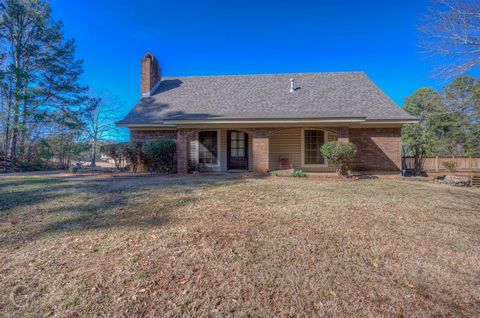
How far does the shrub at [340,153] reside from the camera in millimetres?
8852

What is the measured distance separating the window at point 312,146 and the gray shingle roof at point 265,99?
1278 millimetres

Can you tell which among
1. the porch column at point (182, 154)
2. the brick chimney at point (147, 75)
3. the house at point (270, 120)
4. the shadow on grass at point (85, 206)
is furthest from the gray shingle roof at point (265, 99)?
the shadow on grass at point (85, 206)

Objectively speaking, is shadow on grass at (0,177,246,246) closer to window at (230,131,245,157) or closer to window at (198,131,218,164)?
window at (198,131,218,164)

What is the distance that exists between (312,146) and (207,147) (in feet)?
18.0

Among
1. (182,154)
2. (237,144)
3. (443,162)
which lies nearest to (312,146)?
(237,144)

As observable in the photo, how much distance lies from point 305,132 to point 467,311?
32.5 feet

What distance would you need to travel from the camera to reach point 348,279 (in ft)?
8.27

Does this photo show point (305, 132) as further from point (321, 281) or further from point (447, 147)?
point (447, 147)

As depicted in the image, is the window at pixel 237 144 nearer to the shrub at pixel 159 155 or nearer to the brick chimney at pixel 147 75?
the shrub at pixel 159 155

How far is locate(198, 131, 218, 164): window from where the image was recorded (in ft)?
39.1

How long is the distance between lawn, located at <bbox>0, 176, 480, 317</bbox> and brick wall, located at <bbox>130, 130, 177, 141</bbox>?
6824 millimetres

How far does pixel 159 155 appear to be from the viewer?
10.1 meters

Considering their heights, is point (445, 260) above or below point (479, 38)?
below

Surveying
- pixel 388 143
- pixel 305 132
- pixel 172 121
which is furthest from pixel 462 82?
pixel 172 121
